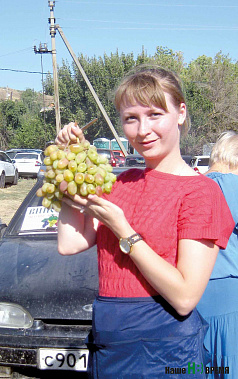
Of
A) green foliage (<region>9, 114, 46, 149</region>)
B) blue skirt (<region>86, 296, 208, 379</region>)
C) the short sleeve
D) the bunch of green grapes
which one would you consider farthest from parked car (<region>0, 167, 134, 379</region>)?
green foliage (<region>9, 114, 46, 149</region>)

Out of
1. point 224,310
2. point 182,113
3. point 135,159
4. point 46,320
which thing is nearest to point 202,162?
point 135,159

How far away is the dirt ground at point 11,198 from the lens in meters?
12.4

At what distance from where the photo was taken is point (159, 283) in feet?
4.72

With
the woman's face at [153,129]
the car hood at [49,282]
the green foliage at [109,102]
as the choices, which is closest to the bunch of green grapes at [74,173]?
the woman's face at [153,129]

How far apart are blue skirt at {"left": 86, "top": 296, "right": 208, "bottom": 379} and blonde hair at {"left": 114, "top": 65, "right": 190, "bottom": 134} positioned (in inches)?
29.3

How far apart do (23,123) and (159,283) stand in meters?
48.2

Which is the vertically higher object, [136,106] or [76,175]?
[136,106]

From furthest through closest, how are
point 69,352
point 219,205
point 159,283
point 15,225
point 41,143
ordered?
1. point 41,143
2. point 15,225
3. point 69,352
4. point 219,205
5. point 159,283

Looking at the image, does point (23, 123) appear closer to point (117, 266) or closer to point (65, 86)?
point (65, 86)

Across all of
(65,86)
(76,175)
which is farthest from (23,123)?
(76,175)

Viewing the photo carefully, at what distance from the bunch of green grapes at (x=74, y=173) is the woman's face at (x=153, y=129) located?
0.16 metres

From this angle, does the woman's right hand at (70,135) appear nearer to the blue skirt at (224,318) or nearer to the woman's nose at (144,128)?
the woman's nose at (144,128)

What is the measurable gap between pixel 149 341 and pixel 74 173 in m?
0.66

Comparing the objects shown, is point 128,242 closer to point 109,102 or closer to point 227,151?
point 227,151
